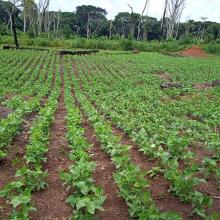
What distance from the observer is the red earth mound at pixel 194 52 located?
40156mm

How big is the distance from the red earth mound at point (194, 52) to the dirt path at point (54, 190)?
34697 mm

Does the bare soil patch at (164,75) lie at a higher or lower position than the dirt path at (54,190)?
lower

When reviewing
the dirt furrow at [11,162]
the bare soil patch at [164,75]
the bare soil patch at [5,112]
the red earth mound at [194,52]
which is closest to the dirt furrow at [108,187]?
the dirt furrow at [11,162]

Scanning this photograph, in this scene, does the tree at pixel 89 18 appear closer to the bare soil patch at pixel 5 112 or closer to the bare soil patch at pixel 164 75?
the bare soil patch at pixel 164 75

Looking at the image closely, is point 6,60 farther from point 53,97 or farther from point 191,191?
point 191,191

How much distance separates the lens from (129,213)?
4.20 meters

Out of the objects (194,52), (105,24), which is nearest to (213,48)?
(194,52)

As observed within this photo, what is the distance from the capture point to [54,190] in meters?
4.91

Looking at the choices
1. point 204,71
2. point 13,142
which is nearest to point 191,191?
point 13,142

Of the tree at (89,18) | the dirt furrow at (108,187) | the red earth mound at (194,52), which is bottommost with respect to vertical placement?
the red earth mound at (194,52)

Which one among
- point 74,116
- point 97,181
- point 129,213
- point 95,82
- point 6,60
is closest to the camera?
point 129,213

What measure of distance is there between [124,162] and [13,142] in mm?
2845

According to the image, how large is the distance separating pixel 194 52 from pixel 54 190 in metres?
39.3

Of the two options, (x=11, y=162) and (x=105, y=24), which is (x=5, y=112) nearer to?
(x=11, y=162)
